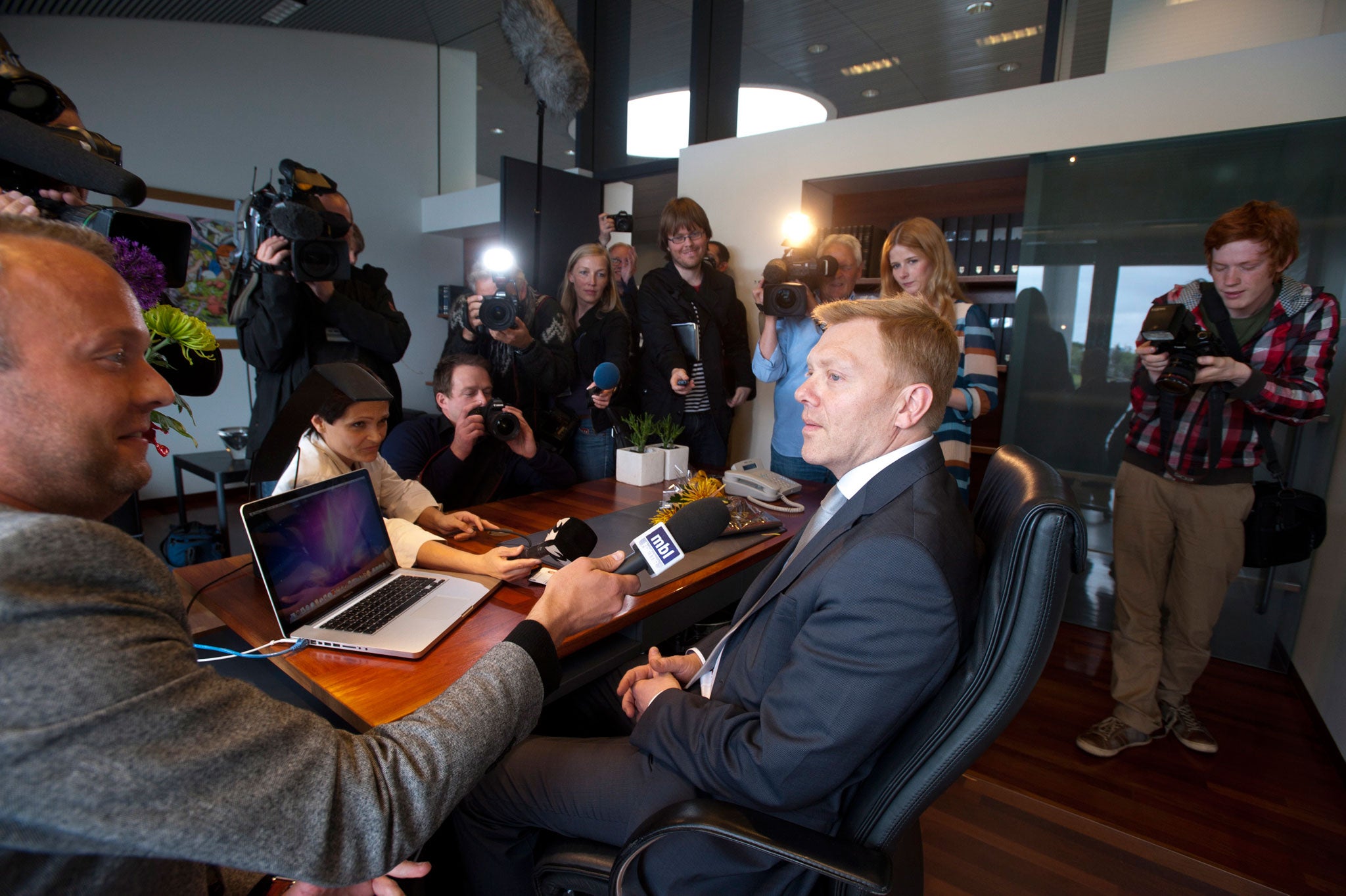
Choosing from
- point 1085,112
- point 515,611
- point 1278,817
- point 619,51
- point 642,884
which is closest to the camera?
point 642,884

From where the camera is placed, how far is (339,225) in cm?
206

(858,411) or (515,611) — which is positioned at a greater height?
(858,411)

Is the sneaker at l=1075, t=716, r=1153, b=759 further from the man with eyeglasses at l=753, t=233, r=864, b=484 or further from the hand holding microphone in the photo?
the hand holding microphone

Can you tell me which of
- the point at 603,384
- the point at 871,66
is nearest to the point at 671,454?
the point at 603,384

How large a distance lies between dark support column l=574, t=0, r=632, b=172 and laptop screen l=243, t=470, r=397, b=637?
4.11 m

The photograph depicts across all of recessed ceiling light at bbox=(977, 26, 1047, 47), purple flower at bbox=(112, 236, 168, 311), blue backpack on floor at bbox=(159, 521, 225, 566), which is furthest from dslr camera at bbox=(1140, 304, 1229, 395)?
recessed ceiling light at bbox=(977, 26, 1047, 47)

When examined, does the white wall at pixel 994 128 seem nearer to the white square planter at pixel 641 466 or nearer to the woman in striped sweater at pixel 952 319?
the woman in striped sweater at pixel 952 319

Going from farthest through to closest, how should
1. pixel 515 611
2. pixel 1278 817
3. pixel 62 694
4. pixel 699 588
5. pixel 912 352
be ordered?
pixel 1278 817, pixel 699 588, pixel 515 611, pixel 912 352, pixel 62 694

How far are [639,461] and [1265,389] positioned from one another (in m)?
2.09

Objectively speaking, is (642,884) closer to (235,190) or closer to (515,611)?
(515,611)

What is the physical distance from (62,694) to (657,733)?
0.80 m

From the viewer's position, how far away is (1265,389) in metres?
2.10

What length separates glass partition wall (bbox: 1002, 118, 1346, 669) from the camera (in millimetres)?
2664

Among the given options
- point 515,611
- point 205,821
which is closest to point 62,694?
point 205,821
